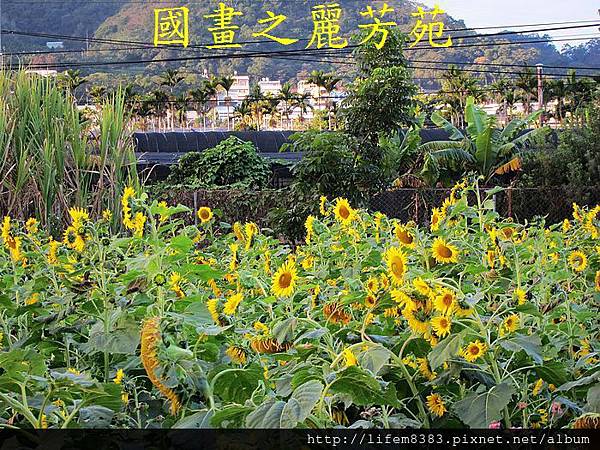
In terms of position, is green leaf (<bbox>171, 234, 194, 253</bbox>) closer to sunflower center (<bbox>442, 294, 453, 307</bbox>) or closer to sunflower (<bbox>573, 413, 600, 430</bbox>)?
sunflower center (<bbox>442, 294, 453, 307</bbox>)

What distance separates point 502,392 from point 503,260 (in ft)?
2.30

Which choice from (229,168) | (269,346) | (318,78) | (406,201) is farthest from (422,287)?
(318,78)

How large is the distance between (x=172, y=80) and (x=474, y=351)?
129 feet

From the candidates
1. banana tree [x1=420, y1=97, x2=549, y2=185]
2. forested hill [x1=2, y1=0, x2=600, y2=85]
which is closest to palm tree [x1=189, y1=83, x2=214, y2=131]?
forested hill [x1=2, y1=0, x2=600, y2=85]

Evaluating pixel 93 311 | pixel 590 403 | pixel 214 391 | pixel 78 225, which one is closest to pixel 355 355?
pixel 214 391

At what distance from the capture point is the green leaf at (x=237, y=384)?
3.89ft

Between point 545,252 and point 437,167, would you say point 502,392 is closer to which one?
point 545,252

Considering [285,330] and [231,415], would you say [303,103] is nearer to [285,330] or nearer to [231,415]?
[285,330]

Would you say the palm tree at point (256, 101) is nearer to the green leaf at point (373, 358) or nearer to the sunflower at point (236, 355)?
the sunflower at point (236, 355)

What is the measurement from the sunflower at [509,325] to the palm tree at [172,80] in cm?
3923

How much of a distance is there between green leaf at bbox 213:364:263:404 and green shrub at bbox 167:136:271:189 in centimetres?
1369

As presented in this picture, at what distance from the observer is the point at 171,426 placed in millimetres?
1193

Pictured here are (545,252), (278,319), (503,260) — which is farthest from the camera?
(545,252)

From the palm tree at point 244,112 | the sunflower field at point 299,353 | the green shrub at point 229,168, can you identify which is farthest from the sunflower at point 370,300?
the palm tree at point 244,112
